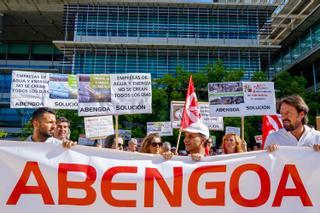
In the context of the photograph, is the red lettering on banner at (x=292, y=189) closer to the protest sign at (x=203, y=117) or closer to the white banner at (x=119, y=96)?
the white banner at (x=119, y=96)

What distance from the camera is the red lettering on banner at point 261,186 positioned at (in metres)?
4.18

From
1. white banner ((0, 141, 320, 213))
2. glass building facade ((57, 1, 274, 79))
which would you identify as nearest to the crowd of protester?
white banner ((0, 141, 320, 213))

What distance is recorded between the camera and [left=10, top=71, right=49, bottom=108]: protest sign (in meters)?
9.19

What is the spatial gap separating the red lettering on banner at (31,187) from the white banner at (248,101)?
219 inches

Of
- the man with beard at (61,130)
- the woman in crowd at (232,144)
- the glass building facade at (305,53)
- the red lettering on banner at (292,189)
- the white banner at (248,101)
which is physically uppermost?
the glass building facade at (305,53)

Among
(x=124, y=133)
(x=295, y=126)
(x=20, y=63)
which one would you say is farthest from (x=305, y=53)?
(x=20, y=63)

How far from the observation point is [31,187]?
4145 mm

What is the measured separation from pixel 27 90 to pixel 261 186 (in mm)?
6428

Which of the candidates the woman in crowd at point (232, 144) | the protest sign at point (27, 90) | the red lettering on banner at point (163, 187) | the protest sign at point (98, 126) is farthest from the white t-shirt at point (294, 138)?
the protest sign at point (98, 126)

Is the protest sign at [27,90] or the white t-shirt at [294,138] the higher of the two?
the protest sign at [27,90]

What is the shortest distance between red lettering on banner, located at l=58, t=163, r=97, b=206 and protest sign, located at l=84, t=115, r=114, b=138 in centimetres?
632

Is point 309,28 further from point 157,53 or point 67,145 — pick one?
point 67,145

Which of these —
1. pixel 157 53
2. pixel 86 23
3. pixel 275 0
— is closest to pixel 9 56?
pixel 86 23

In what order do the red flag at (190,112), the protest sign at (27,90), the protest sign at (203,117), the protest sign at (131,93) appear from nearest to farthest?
the red flag at (190,112)
the protest sign at (131,93)
the protest sign at (27,90)
the protest sign at (203,117)
